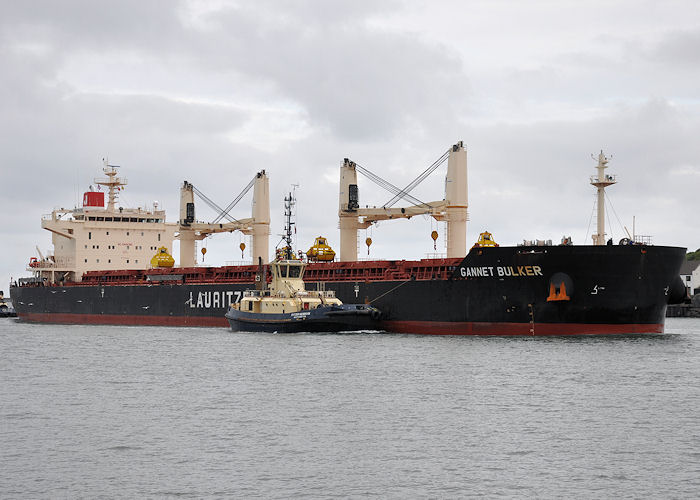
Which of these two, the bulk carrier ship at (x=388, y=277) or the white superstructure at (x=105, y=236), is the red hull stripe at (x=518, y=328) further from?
the white superstructure at (x=105, y=236)

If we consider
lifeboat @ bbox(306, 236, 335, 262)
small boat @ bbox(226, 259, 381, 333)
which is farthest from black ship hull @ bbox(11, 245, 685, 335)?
lifeboat @ bbox(306, 236, 335, 262)

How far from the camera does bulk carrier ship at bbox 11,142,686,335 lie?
38.1 meters

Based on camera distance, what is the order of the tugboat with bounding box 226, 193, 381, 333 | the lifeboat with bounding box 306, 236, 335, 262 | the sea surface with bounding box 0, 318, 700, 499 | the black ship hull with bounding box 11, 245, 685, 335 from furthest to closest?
1. the lifeboat with bounding box 306, 236, 335, 262
2. the tugboat with bounding box 226, 193, 381, 333
3. the black ship hull with bounding box 11, 245, 685, 335
4. the sea surface with bounding box 0, 318, 700, 499

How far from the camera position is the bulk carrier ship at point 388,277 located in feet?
125

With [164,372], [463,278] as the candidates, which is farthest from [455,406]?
[463,278]

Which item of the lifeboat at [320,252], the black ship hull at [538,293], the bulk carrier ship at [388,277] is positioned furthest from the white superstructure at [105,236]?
the black ship hull at [538,293]

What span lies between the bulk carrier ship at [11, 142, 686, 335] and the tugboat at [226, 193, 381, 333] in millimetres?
2015

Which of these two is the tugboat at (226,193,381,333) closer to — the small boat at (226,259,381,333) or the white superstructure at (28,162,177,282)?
the small boat at (226,259,381,333)

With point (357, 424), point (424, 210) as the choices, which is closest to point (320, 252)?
point (424, 210)

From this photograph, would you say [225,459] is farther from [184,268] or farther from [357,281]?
[184,268]

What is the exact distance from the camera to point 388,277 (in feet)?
148

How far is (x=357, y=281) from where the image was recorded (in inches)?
1810

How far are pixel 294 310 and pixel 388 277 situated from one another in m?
5.22

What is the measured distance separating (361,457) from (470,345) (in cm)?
1905
